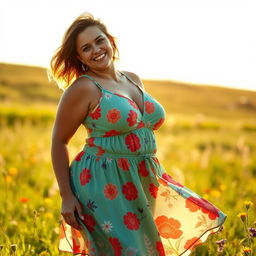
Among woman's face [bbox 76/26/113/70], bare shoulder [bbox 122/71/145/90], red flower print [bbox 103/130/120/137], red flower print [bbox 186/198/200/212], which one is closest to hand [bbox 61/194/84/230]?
red flower print [bbox 103/130/120/137]

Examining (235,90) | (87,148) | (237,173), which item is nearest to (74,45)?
(87,148)

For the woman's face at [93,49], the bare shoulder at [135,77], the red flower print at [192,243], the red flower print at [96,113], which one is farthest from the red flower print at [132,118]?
the red flower print at [192,243]

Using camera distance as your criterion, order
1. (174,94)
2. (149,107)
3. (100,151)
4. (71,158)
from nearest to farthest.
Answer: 1. (100,151)
2. (149,107)
3. (71,158)
4. (174,94)

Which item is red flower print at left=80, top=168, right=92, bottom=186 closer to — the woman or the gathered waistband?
the woman

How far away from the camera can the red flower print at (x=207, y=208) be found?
2.78 m

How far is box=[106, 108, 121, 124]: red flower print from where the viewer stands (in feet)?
8.56

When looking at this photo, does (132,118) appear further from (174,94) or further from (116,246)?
(174,94)

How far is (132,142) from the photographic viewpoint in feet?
8.84

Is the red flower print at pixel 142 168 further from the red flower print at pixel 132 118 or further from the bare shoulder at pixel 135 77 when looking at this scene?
the bare shoulder at pixel 135 77

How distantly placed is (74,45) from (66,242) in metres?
1.20

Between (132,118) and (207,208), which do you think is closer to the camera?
(132,118)

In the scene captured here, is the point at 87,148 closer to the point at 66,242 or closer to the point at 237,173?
the point at 66,242

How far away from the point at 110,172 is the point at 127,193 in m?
0.15

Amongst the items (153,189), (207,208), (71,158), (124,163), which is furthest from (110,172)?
(71,158)
